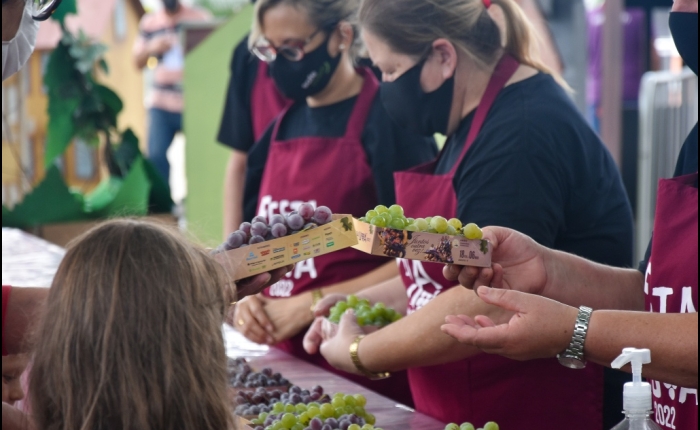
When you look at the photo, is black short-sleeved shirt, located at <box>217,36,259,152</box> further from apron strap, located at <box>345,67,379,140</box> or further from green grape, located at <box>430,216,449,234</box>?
green grape, located at <box>430,216,449,234</box>

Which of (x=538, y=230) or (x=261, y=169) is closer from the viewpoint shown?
(x=538, y=230)

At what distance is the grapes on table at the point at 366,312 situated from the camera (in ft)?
8.54

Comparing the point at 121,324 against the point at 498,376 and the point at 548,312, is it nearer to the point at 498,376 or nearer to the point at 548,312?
the point at 548,312

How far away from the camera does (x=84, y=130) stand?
5.66 m

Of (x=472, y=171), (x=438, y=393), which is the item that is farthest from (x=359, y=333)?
(x=472, y=171)

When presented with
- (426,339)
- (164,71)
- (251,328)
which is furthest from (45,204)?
(426,339)

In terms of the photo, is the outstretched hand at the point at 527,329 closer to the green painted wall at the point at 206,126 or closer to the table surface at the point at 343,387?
A: the table surface at the point at 343,387

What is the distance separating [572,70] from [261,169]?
2.53m

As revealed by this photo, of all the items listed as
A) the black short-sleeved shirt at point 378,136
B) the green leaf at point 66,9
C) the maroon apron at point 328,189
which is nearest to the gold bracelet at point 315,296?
the maroon apron at point 328,189

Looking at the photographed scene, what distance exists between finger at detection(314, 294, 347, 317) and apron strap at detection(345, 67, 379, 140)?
1.92ft

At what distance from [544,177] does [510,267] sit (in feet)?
0.87

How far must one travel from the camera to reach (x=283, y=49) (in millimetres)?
3162

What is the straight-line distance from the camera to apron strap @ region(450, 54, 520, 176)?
239cm

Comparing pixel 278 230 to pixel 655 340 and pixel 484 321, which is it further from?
pixel 655 340
